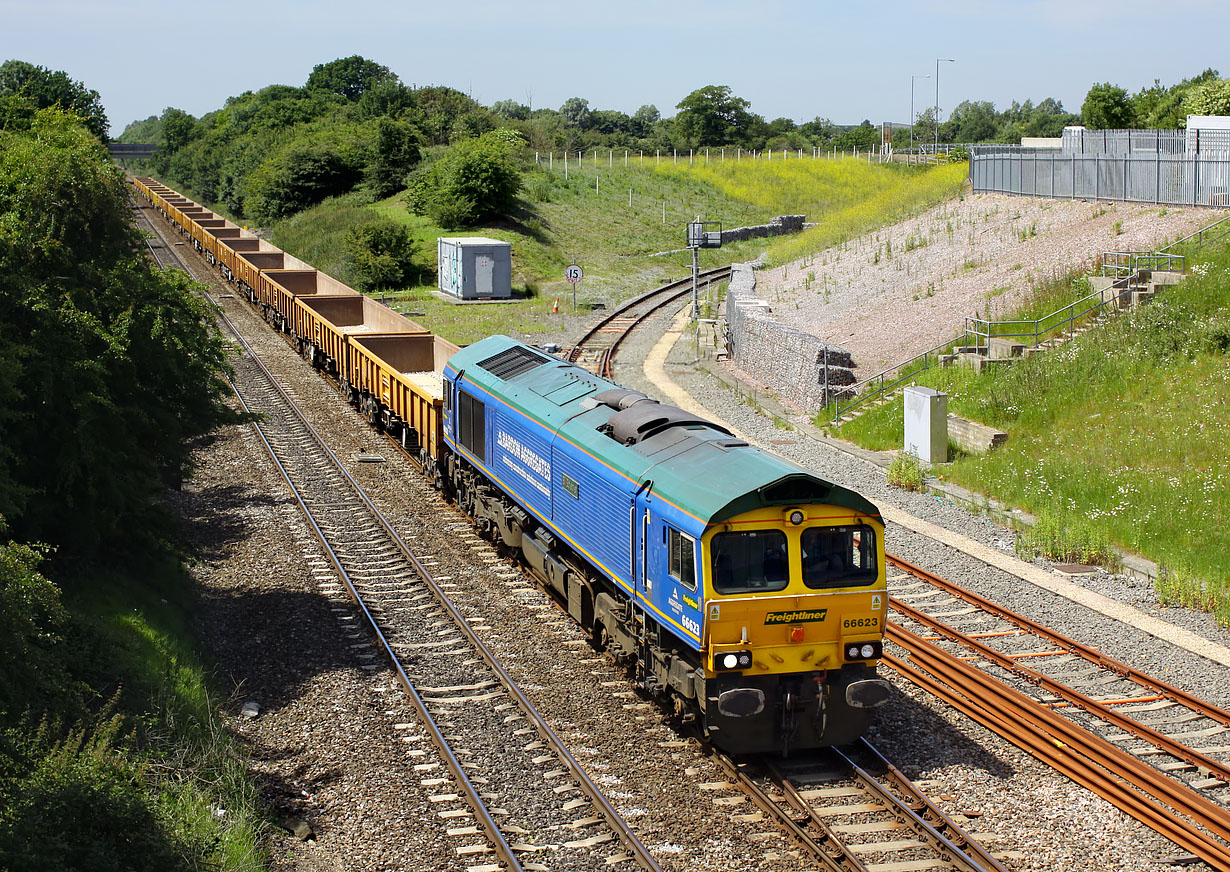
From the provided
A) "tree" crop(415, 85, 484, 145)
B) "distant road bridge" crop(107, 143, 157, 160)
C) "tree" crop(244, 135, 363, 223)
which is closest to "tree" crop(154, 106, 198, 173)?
"distant road bridge" crop(107, 143, 157, 160)

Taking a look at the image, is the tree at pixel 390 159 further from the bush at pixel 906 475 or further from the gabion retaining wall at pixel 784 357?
the bush at pixel 906 475

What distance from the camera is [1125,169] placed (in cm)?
3581

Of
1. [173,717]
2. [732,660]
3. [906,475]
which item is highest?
[732,660]

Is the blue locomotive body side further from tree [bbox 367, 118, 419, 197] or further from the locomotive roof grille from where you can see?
tree [bbox 367, 118, 419, 197]

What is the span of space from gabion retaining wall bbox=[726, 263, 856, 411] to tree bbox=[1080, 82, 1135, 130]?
30808mm

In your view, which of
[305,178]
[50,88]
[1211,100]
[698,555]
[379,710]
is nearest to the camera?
[698,555]

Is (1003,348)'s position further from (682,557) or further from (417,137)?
(417,137)

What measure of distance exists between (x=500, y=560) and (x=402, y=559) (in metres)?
1.70

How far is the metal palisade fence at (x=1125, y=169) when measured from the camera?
32.1 meters

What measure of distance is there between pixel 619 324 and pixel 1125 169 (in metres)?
19.1

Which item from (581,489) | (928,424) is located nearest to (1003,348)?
(928,424)

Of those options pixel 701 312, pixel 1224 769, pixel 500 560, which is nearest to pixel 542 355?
pixel 500 560

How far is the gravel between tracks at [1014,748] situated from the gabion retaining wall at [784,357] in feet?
28.2

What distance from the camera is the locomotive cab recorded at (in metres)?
11.1
